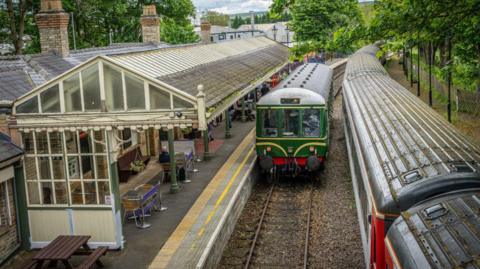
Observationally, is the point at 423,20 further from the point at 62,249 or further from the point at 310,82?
the point at 310,82

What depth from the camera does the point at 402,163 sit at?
7.56 metres

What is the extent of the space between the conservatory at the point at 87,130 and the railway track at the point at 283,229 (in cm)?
308

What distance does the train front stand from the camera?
15586 mm

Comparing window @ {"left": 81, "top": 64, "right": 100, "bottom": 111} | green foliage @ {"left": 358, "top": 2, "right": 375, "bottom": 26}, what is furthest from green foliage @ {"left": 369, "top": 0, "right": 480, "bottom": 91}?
window @ {"left": 81, "top": 64, "right": 100, "bottom": 111}

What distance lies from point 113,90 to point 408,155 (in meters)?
5.47

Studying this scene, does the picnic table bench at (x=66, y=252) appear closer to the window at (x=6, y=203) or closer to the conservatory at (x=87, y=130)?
the conservatory at (x=87, y=130)

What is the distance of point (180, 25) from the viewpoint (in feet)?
157

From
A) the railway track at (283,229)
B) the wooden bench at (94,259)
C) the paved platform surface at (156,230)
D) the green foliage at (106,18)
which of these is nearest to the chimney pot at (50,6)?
the paved platform surface at (156,230)

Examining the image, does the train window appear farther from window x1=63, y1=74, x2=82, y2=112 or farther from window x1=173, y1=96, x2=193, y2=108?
window x1=63, y1=74, x2=82, y2=112

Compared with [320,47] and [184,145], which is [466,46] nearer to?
[320,47]

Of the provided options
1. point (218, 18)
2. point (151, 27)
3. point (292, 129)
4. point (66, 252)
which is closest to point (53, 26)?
point (292, 129)

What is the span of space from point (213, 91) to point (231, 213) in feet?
11.4

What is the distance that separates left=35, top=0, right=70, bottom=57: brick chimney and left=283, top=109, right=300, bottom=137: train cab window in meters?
7.14

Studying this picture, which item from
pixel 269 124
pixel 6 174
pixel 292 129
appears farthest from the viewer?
pixel 269 124
